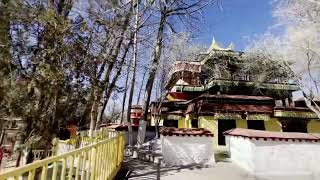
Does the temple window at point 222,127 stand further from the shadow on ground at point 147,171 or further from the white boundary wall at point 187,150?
the shadow on ground at point 147,171

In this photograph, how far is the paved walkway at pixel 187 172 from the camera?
9992 mm

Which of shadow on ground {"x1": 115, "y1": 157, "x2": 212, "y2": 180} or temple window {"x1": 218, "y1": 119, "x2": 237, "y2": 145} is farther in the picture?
temple window {"x1": 218, "y1": 119, "x2": 237, "y2": 145}

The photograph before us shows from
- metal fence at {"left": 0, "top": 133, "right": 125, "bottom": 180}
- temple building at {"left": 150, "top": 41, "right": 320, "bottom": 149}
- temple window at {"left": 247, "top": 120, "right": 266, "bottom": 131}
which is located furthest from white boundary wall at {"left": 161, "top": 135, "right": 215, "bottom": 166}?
temple window at {"left": 247, "top": 120, "right": 266, "bottom": 131}

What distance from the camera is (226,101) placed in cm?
2112

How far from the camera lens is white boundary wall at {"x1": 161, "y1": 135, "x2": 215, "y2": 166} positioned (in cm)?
1257

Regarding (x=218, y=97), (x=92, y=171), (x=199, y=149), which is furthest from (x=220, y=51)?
(x=92, y=171)

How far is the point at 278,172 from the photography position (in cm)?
1154

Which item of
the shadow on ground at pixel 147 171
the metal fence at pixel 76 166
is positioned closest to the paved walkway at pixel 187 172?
the shadow on ground at pixel 147 171

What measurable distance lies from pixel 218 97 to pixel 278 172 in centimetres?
967

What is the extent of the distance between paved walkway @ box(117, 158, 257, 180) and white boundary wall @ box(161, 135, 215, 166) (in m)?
0.62

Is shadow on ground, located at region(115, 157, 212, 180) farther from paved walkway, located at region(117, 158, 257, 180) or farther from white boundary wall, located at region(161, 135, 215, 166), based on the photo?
white boundary wall, located at region(161, 135, 215, 166)

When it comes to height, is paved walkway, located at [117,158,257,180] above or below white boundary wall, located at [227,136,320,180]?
below

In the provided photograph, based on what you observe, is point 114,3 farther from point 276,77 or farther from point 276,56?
point 276,77

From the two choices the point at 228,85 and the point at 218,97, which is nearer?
the point at 218,97
